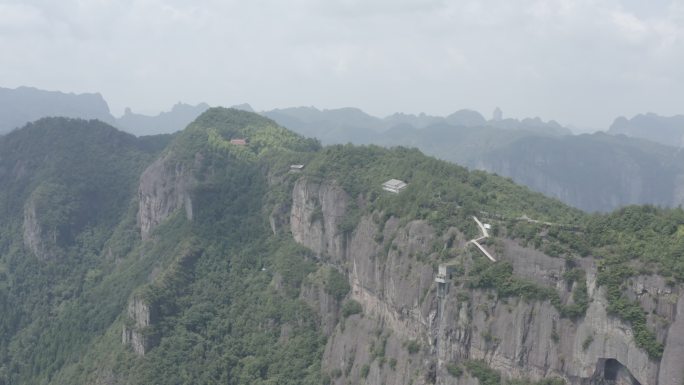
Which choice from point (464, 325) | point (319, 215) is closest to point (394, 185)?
point (319, 215)

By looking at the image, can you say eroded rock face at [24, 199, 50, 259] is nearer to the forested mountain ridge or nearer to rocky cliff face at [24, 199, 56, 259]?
rocky cliff face at [24, 199, 56, 259]

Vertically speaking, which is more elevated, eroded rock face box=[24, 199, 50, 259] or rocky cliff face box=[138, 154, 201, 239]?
rocky cliff face box=[138, 154, 201, 239]

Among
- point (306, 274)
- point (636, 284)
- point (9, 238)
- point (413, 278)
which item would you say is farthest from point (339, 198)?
point (9, 238)

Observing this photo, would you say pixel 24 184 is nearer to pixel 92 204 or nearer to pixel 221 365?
pixel 92 204

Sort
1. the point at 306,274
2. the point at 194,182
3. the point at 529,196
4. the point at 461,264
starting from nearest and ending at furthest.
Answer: the point at 461,264 < the point at 529,196 < the point at 306,274 < the point at 194,182

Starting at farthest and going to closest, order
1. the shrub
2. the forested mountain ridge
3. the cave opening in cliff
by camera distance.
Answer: the shrub → the forested mountain ridge → the cave opening in cliff

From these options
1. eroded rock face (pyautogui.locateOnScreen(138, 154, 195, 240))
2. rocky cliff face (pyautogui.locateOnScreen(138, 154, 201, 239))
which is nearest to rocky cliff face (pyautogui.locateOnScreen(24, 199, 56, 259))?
rocky cliff face (pyautogui.locateOnScreen(138, 154, 201, 239))
